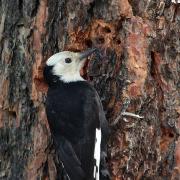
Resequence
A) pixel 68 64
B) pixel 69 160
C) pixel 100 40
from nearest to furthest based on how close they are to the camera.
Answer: pixel 69 160 → pixel 100 40 → pixel 68 64

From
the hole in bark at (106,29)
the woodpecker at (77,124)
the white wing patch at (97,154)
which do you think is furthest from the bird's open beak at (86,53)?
the white wing patch at (97,154)

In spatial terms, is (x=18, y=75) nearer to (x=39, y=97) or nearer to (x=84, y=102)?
(x=39, y=97)

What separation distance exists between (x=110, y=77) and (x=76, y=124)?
45 centimetres

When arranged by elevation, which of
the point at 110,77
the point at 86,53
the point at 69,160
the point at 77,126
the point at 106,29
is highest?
the point at 106,29

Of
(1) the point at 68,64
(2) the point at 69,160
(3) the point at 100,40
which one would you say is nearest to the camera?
(2) the point at 69,160

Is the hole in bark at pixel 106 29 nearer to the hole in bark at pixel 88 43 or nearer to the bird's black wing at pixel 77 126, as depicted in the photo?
the hole in bark at pixel 88 43

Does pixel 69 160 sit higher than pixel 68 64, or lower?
lower

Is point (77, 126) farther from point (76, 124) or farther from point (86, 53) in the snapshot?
point (86, 53)

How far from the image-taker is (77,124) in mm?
3865

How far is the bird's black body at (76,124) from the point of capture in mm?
3719

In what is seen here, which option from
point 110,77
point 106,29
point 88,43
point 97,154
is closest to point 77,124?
point 97,154

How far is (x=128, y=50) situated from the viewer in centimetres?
369

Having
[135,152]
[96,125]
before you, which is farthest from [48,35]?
[135,152]

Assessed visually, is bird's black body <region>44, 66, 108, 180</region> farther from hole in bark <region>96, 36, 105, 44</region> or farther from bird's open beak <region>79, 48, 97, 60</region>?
hole in bark <region>96, 36, 105, 44</region>
